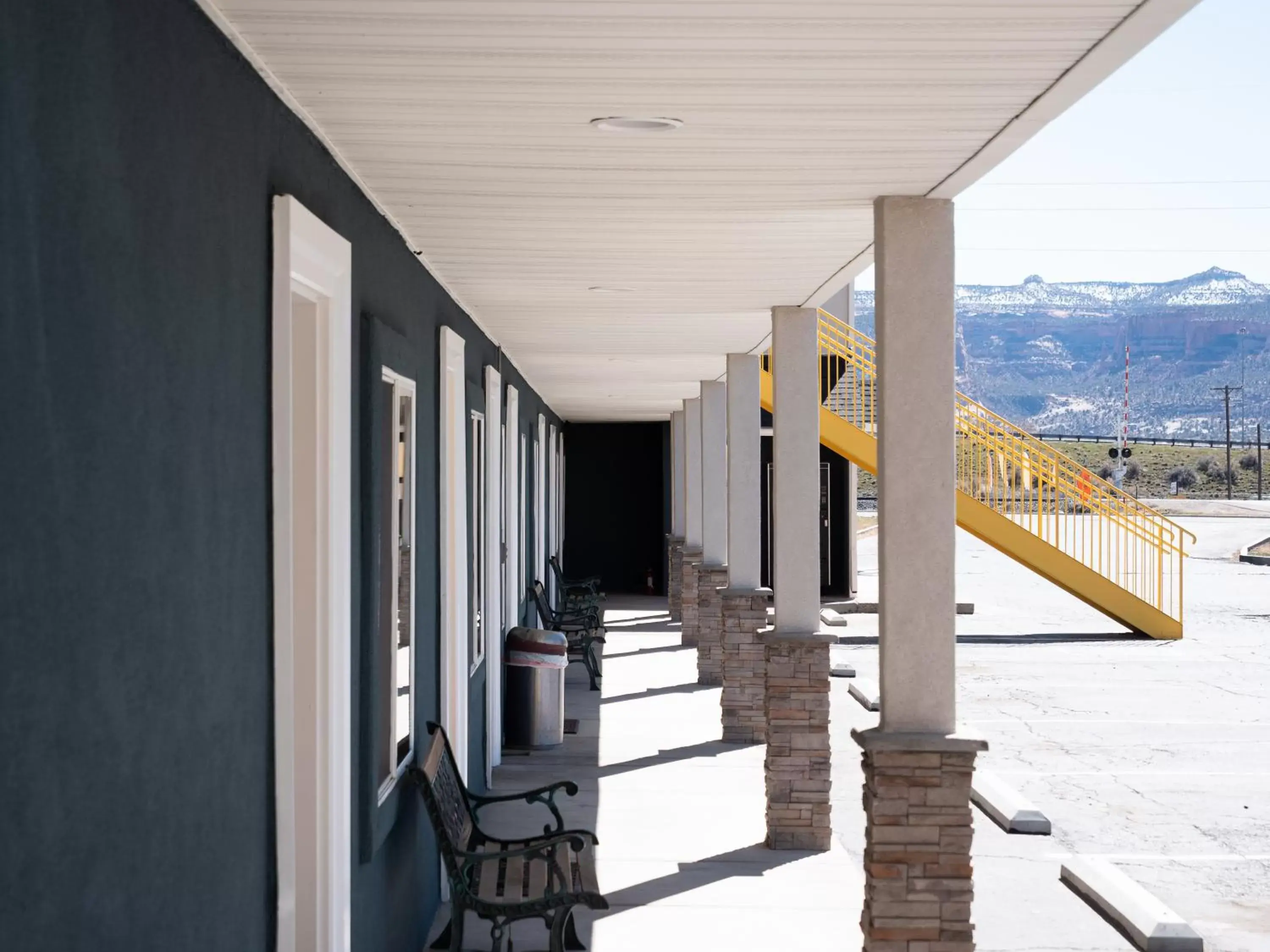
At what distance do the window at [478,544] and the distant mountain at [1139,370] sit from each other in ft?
472

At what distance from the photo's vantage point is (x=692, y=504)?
17156 millimetres

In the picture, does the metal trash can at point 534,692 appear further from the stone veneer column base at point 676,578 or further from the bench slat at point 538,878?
the stone veneer column base at point 676,578

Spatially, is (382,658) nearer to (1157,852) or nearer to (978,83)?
(978,83)

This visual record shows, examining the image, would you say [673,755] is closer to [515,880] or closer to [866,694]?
[866,694]

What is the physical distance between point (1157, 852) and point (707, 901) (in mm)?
2705

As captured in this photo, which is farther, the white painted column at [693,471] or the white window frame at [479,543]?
the white painted column at [693,471]

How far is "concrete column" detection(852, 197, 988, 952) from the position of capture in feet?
16.1

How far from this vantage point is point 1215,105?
168 metres

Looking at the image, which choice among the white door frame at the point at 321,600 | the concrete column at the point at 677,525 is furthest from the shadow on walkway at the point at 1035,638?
the white door frame at the point at 321,600

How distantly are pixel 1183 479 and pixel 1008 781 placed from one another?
69.6 metres

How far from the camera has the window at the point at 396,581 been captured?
Result: 5.18 metres

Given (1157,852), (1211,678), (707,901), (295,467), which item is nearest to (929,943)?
(707,901)

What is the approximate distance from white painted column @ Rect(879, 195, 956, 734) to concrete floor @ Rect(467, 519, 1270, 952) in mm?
1724

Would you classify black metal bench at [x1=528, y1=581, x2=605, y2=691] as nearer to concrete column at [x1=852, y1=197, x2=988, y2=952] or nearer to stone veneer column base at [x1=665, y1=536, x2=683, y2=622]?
stone veneer column base at [x1=665, y1=536, x2=683, y2=622]
